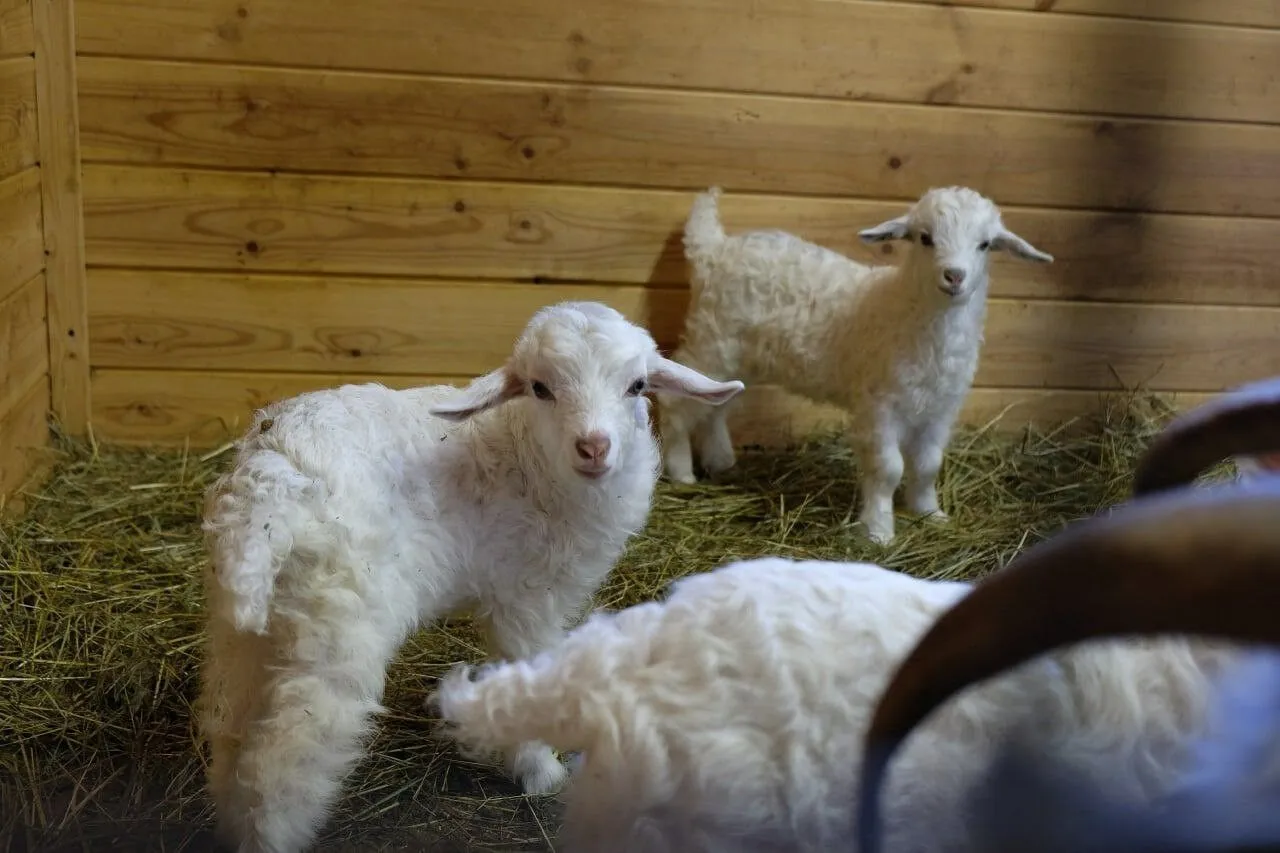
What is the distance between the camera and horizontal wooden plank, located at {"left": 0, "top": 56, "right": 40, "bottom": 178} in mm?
3498

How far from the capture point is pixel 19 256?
3.71 meters

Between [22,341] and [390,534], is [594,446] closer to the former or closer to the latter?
[390,534]

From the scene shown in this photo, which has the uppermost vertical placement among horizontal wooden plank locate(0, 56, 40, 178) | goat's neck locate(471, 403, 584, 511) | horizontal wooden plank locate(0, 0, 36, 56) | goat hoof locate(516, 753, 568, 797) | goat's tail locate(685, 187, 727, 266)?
horizontal wooden plank locate(0, 0, 36, 56)

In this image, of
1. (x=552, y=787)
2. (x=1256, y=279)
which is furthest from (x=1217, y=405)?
(x=1256, y=279)

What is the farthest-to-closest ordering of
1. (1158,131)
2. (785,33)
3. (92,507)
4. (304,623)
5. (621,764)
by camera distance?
(1158,131) → (785,33) → (92,507) → (304,623) → (621,764)

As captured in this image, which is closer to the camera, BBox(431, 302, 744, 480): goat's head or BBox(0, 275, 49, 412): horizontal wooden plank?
BBox(431, 302, 744, 480): goat's head

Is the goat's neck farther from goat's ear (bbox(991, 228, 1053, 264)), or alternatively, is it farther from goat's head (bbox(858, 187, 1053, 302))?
goat's ear (bbox(991, 228, 1053, 264))

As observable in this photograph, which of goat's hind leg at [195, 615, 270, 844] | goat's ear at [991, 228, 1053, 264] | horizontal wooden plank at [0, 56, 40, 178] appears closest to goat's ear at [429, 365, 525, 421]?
goat's hind leg at [195, 615, 270, 844]

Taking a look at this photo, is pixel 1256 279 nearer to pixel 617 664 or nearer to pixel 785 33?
pixel 785 33

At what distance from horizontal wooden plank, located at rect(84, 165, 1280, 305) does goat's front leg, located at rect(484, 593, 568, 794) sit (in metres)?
1.87

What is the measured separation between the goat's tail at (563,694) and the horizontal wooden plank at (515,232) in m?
2.69

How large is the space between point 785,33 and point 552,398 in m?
2.23

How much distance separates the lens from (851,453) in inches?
187

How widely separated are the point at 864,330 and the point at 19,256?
2.85 meters
